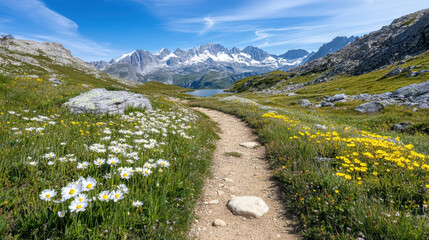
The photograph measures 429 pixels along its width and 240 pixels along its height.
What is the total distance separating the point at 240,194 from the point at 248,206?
860 millimetres

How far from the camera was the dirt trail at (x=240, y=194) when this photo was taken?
4.09 meters

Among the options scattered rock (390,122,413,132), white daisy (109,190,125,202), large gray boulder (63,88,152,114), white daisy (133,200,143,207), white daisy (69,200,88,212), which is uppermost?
large gray boulder (63,88,152,114)

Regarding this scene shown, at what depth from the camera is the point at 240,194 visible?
18.7ft

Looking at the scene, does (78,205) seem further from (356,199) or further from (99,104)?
(99,104)

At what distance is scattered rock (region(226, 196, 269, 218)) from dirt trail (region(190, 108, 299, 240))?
110mm

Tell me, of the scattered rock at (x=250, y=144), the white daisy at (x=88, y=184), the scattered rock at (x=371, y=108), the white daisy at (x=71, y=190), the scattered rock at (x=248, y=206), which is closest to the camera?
the white daisy at (x=71, y=190)

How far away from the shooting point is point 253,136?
12242mm

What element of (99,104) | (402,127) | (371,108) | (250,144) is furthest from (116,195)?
(371,108)

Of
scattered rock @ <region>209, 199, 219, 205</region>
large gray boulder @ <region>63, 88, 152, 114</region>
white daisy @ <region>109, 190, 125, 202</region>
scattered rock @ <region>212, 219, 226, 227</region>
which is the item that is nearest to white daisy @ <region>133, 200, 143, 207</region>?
white daisy @ <region>109, 190, 125, 202</region>

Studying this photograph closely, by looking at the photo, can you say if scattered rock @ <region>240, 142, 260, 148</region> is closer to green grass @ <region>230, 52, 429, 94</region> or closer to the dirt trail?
the dirt trail

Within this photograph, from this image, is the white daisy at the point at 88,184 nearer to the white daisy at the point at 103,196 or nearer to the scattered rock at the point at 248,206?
the white daisy at the point at 103,196

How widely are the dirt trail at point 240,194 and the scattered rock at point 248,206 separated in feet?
0.36

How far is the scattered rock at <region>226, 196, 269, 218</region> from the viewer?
4668 millimetres

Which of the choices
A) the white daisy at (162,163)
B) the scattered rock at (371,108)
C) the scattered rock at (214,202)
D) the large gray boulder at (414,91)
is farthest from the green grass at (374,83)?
the white daisy at (162,163)
